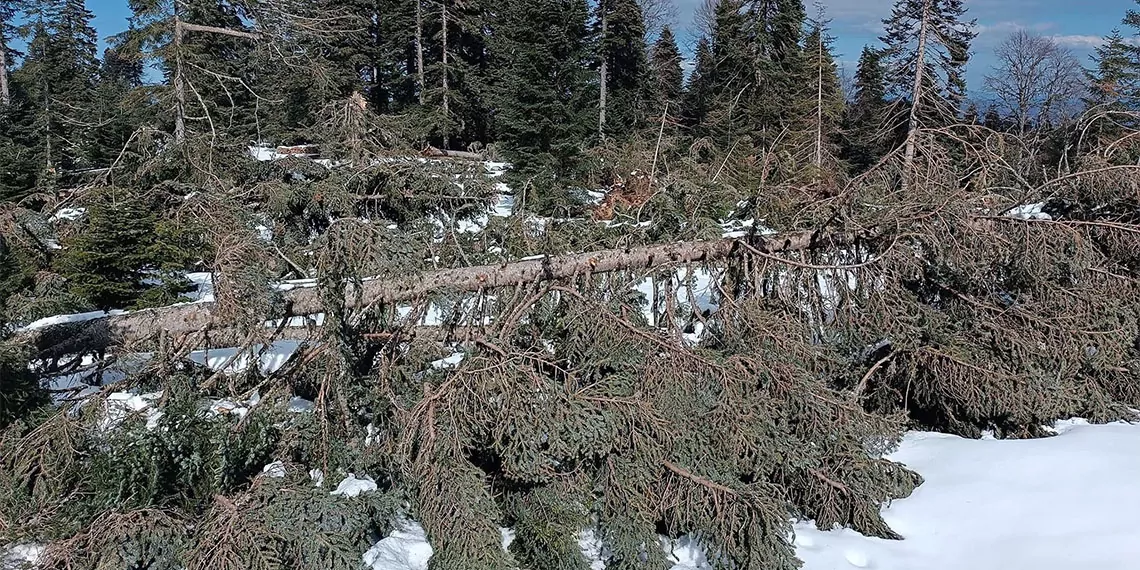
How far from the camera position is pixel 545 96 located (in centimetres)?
1488

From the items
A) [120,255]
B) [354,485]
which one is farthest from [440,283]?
[120,255]

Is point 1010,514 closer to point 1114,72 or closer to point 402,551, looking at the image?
point 402,551

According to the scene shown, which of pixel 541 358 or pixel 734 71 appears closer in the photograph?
pixel 541 358

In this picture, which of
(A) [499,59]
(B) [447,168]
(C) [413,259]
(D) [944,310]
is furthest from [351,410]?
(A) [499,59]

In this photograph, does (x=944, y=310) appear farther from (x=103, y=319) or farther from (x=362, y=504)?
(x=103, y=319)

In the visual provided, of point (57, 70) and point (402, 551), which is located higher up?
point (57, 70)

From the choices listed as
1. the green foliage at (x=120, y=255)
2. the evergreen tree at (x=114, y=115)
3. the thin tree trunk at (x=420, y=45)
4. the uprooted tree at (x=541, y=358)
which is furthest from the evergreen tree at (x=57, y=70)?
the uprooted tree at (x=541, y=358)

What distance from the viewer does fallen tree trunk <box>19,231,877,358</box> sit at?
3904mm

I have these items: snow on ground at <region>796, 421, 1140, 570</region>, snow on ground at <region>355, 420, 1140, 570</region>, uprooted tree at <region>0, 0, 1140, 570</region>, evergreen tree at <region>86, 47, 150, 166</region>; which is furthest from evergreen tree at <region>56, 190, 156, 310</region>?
snow on ground at <region>796, 421, 1140, 570</region>

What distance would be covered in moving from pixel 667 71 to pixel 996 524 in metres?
25.0

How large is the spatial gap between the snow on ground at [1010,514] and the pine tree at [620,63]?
16089 millimetres

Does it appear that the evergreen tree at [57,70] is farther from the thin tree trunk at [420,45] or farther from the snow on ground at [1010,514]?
the snow on ground at [1010,514]

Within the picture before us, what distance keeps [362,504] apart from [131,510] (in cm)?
117

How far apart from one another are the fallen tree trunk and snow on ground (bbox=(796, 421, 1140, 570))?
1843mm
